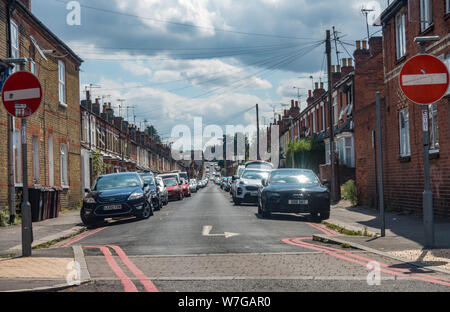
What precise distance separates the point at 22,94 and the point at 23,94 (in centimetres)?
2

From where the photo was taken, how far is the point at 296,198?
16.3 metres

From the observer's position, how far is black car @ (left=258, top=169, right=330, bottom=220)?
16.3 metres

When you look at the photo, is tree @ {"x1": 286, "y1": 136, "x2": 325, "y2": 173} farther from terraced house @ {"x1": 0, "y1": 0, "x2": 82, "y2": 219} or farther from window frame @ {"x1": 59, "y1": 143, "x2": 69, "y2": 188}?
window frame @ {"x1": 59, "y1": 143, "x2": 69, "y2": 188}

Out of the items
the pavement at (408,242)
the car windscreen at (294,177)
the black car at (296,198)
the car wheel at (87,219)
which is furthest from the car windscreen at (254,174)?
the pavement at (408,242)

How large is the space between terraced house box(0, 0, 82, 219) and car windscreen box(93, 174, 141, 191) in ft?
9.78

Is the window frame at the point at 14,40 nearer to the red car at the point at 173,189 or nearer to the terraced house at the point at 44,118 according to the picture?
the terraced house at the point at 44,118

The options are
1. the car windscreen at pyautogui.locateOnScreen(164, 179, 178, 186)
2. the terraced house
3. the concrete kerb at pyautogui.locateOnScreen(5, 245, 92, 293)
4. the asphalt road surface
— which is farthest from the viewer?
the car windscreen at pyautogui.locateOnScreen(164, 179, 178, 186)

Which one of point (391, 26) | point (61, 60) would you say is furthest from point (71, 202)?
point (391, 26)

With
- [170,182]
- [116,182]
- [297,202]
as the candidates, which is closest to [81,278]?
[297,202]

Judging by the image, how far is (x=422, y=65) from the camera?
9.41 metres

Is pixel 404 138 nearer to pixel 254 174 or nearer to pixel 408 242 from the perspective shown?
pixel 408 242

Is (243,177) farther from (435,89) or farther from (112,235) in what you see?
(435,89)

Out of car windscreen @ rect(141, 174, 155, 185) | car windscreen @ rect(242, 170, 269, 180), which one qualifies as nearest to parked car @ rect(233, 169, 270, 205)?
car windscreen @ rect(242, 170, 269, 180)
